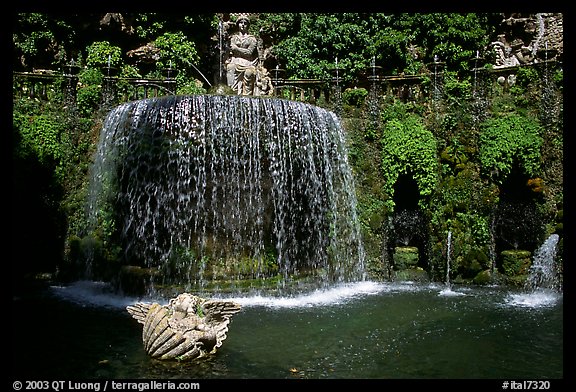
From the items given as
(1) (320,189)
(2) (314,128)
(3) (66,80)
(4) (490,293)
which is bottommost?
(4) (490,293)

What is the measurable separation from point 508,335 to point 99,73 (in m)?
12.3

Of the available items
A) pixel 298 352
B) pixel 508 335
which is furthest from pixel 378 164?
pixel 298 352

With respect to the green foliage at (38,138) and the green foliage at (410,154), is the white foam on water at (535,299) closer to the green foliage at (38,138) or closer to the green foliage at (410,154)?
the green foliage at (410,154)

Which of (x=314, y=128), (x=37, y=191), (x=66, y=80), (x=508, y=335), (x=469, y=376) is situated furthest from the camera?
(x=66, y=80)

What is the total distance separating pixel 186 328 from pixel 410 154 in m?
8.51

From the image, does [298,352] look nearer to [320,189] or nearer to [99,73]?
[320,189]

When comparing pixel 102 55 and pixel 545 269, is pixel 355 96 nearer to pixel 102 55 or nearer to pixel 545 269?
pixel 545 269

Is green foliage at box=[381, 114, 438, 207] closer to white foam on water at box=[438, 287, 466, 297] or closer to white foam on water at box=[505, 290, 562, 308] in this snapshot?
white foam on water at box=[438, 287, 466, 297]

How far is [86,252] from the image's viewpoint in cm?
1210

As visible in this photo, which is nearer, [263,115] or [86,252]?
[263,115]

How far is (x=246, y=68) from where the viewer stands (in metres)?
13.4

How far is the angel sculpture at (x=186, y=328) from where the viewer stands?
18.9 ft

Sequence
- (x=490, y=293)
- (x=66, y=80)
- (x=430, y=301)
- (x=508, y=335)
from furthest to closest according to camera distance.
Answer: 1. (x=66, y=80)
2. (x=490, y=293)
3. (x=430, y=301)
4. (x=508, y=335)

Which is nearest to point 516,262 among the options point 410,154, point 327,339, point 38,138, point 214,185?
point 410,154
